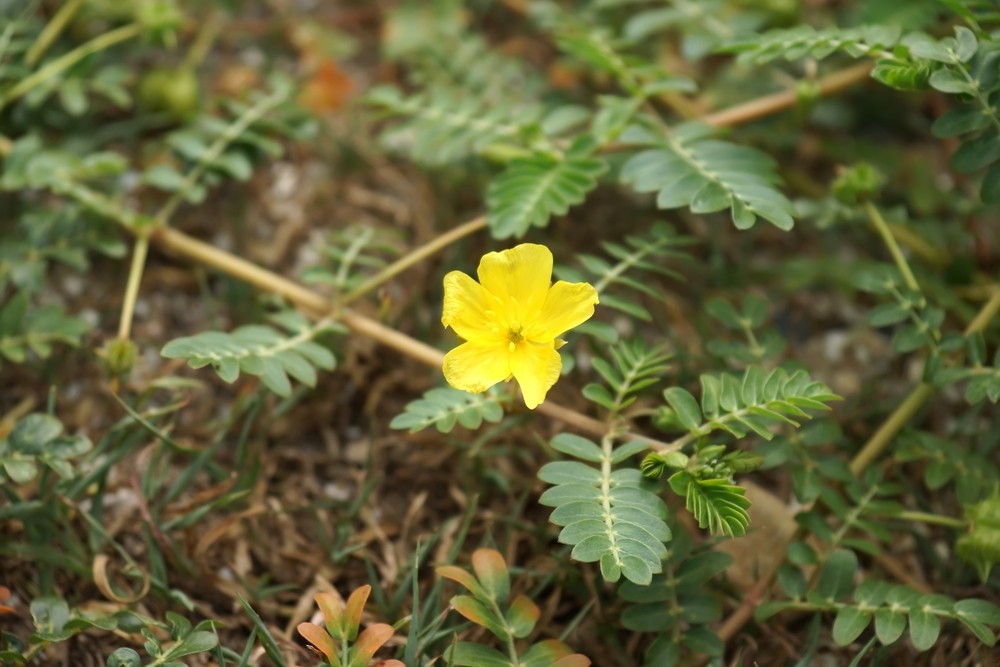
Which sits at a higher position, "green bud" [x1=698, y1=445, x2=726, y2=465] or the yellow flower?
the yellow flower

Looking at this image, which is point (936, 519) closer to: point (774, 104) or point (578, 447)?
point (578, 447)

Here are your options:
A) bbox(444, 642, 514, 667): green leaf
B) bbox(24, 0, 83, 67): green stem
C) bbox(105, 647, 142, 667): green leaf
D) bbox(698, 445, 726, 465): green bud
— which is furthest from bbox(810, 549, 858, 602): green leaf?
bbox(24, 0, 83, 67): green stem

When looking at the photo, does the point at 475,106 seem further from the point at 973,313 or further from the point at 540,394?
the point at 973,313

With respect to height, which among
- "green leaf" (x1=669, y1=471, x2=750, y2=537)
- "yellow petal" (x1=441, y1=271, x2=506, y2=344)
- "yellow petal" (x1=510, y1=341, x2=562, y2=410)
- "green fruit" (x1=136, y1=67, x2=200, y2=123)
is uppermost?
"green fruit" (x1=136, y1=67, x2=200, y2=123)

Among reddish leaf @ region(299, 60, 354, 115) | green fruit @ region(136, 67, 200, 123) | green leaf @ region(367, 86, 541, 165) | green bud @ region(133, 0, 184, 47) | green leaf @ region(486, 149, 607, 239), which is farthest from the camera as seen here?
reddish leaf @ region(299, 60, 354, 115)

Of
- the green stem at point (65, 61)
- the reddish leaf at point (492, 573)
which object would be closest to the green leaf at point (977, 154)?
the reddish leaf at point (492, 573)

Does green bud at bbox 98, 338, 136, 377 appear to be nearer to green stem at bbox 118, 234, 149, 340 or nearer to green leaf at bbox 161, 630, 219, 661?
green stem at bbox 118, 234, 149, 340

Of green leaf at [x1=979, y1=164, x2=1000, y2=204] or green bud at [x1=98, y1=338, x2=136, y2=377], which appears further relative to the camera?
green bud at [x1=98, y1=338, x2=136, y2=377]

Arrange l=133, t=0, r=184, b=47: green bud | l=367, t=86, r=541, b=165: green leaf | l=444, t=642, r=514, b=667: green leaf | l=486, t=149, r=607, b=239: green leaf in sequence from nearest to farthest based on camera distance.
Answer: l=444, t=642, r=514, b=667: green leaf
l=486, t=149, r=607, b=239: green leaf
l=367, t=86, r=541, b=165: green leaf
l=133, t=0, r=184, b=47: green bud
